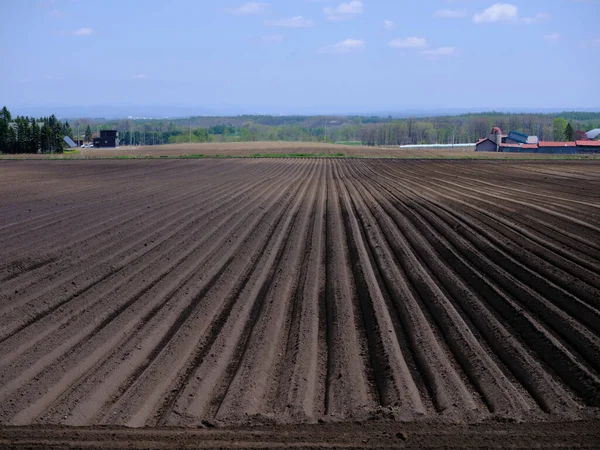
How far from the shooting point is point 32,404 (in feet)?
21.5

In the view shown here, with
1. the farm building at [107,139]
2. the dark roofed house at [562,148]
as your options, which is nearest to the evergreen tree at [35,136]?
the farm building at [107,139]

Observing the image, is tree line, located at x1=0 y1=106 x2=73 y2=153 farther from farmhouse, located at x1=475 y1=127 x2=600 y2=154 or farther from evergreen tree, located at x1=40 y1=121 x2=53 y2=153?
farmhouse, located at x1=475 y1=127 x2=600 y2=154

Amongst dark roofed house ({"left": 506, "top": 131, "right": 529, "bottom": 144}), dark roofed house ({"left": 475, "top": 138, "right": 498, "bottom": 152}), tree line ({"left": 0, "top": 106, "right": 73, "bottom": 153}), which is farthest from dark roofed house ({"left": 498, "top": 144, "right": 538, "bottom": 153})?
tree line ({"left": 0, "top": 106, "right": 73, "bottom": 153})

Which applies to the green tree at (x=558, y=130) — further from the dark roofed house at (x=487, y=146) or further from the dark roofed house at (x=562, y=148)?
the dark roofed house at (x=562, y=148)

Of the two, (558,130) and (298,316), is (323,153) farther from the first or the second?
(558,130)

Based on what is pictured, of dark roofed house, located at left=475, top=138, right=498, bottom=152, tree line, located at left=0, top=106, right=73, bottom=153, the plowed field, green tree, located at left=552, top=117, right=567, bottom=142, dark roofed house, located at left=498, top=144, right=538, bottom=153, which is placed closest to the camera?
the plowed field

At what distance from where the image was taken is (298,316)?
30.9 feet

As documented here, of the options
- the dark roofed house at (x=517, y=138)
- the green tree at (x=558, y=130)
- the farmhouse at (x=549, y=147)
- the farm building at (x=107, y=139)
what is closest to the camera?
the farmhouse at (x=549, y=147)

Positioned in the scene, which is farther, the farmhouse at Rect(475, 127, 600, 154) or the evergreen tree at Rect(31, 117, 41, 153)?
the evergreen tree at Rect(31, 117, 41, 153)

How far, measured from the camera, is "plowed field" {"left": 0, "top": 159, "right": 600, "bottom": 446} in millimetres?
6559

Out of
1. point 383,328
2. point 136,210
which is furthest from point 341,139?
point 383,328

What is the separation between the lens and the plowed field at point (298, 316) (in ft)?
21.5

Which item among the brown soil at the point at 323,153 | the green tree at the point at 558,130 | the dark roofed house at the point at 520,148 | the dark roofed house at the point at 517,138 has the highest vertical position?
the green tree at the point at 558,130

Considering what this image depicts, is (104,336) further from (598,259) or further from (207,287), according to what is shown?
(598,259)
